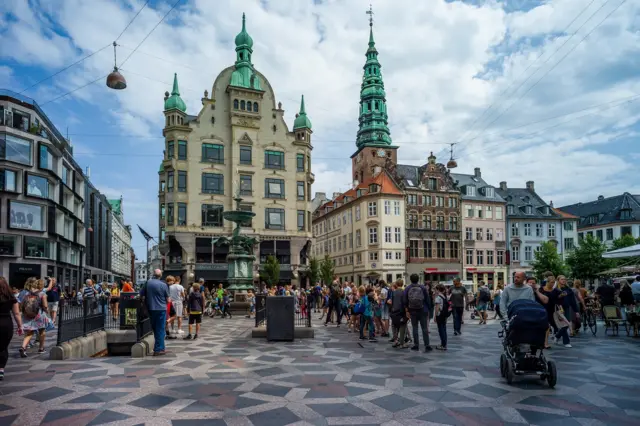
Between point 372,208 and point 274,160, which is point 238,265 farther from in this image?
point 372,208

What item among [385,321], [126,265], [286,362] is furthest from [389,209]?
[126,265]

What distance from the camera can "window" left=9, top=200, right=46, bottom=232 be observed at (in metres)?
40.1

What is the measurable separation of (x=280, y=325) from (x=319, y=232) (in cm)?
6238

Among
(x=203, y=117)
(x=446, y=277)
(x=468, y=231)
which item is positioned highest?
(x=203, y=117)

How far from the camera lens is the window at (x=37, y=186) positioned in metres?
41.7

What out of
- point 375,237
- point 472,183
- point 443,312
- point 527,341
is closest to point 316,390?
point 527,341

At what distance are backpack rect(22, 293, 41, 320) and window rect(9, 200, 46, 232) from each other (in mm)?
32811

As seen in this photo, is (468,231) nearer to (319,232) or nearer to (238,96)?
(319,232)

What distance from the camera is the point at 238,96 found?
48.5 m

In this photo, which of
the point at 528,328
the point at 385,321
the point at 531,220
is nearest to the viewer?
the point at 528,328

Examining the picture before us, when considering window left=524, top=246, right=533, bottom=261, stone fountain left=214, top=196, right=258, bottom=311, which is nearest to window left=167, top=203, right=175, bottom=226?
stone fountain left=214, top=196, right=258, bottom=311

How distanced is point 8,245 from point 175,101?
18317 mm

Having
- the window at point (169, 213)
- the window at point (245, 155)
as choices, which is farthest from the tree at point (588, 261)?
the window at point (169, 213)

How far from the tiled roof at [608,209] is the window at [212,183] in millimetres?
57831
